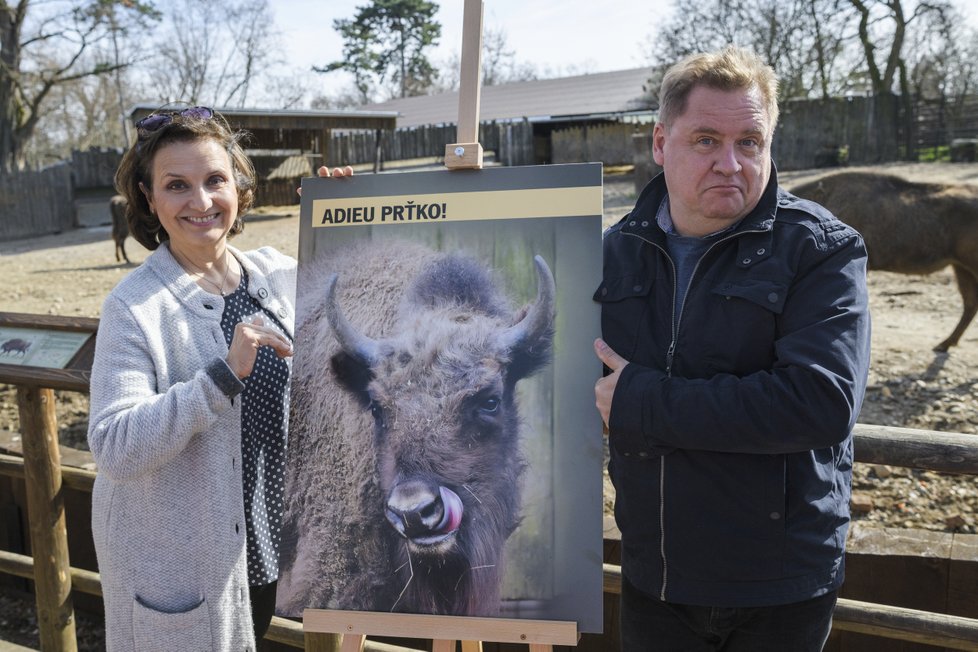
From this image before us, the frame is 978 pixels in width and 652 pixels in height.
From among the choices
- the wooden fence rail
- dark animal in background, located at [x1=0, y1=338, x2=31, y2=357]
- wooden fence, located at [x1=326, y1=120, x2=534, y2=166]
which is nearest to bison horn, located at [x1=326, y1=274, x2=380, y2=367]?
the wooden fence rail

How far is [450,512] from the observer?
2074mm

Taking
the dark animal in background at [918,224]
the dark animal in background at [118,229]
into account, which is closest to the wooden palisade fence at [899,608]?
the dark animal in background at [918,224]

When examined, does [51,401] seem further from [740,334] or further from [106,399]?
[740,334]

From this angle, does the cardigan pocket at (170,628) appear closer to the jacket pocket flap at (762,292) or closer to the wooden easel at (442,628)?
the wooden easel at (442,628)

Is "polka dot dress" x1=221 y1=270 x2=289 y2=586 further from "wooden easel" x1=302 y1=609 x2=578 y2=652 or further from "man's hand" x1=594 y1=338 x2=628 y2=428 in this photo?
"man's hand" x1=594 y1=338 x2=628 y2=428

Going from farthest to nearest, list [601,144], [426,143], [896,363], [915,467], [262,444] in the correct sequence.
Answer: [426,143], [601,144], [896,363], [915,467], [262,444]

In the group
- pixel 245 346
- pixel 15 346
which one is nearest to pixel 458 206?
pixel 245 346

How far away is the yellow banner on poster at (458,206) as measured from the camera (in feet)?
6.89

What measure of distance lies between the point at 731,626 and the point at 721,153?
3.31ft

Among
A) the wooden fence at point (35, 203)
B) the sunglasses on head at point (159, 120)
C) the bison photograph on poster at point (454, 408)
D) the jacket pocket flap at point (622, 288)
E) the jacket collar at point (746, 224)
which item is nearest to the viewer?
the jacket collar at point (746, 224)

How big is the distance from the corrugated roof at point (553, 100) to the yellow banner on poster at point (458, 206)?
81.0 ft

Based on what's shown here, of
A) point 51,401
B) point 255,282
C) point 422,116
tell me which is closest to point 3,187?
point 422,116

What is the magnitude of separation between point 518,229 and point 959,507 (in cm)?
375

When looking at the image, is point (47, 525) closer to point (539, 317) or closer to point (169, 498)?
point (169, 498)
